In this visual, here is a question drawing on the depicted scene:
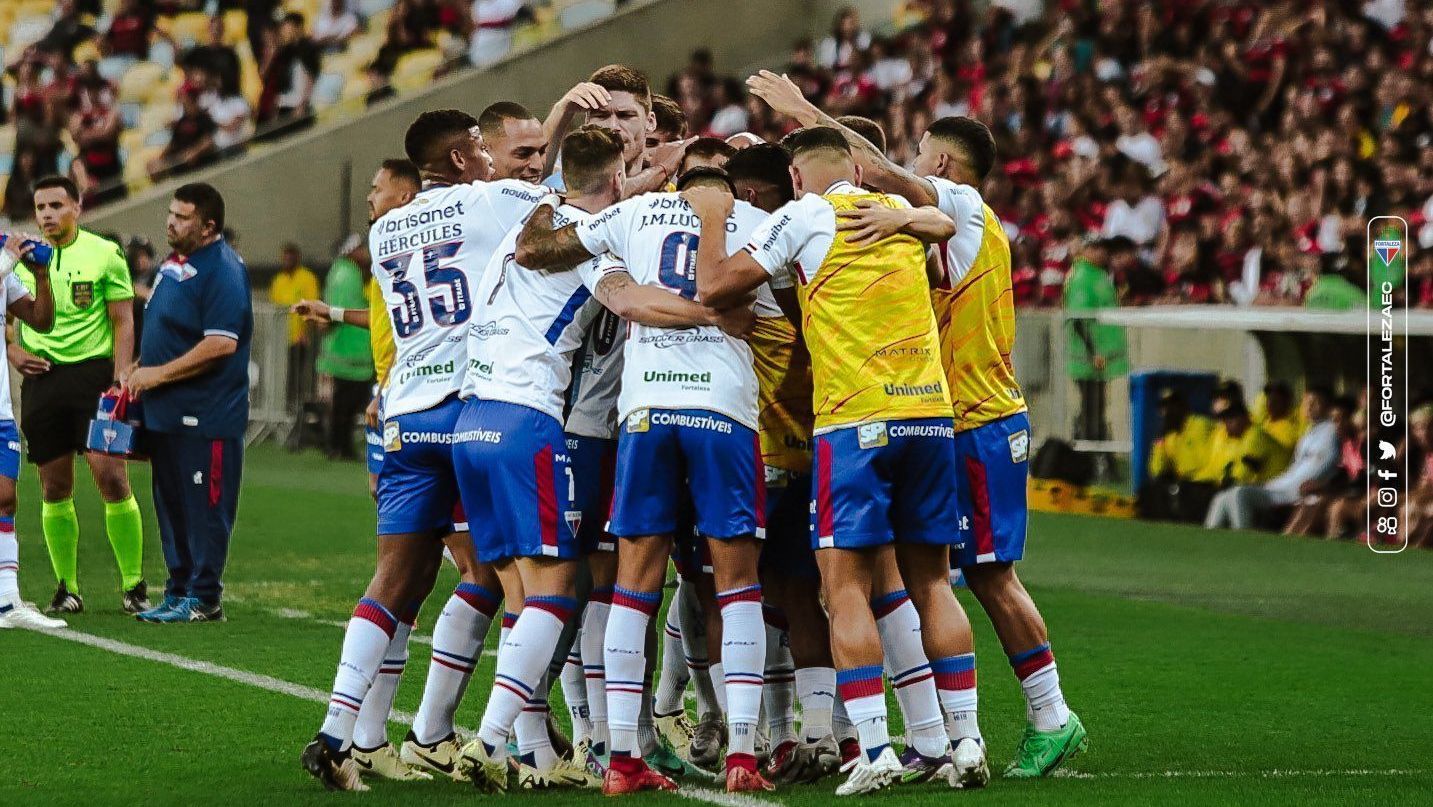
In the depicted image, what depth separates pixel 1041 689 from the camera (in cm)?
732

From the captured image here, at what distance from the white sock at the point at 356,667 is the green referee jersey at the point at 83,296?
4943mm

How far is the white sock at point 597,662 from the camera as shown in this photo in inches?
288

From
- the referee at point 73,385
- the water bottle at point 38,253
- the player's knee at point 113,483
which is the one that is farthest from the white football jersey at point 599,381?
the player's knee at point 113,483

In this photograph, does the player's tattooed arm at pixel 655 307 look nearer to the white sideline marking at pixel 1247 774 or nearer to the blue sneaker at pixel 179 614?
the white sideline marking at pixel 1247 774

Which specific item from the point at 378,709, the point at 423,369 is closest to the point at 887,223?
the point at 423,369

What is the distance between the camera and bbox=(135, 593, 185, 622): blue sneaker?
36.2 ft

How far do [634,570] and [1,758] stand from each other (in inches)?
94.4

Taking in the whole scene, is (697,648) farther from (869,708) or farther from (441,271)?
(441,271)

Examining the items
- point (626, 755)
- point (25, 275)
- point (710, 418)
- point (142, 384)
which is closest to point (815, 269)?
point (710, 418)

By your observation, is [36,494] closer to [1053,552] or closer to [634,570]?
[1053,552]

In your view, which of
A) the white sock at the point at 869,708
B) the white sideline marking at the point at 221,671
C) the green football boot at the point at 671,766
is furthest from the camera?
the white sideline marking at the point at 221,671

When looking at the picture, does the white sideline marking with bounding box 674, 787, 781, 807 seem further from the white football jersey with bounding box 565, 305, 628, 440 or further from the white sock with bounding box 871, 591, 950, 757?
the white football jersey with bounding box 565, 305, 628, 440

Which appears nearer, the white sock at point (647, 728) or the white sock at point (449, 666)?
the white sock at point (449, 666)

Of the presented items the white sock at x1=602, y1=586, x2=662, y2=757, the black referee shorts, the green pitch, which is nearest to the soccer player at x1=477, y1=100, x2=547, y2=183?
the white sock at x1=602, y1=586, x2=662, y2=757
